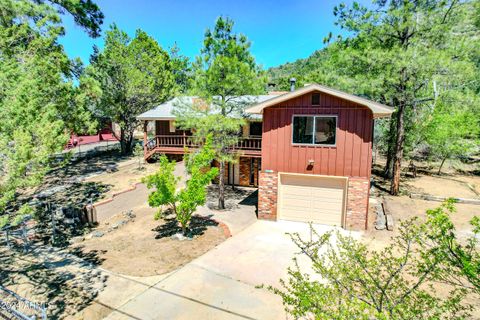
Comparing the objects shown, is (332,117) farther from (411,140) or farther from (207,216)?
(411,140)

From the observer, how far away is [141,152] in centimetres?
2094

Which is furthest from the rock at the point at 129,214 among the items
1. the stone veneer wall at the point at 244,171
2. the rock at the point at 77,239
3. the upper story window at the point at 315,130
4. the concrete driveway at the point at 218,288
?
the upper story window at the point at 315,130

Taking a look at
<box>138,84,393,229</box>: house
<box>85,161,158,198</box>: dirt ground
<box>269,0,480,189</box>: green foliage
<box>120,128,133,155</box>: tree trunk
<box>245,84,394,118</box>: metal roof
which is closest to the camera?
<box>245,84,394,118</box>: metal roof

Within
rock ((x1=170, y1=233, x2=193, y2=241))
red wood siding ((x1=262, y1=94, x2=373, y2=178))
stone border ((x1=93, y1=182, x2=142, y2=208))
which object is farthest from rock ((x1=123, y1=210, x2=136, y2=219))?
red wood siding ((x1=262, y1=94, x2=373, y2=178))

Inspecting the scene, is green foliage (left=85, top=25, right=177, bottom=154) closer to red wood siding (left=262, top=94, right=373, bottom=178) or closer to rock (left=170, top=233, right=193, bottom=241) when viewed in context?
red wood siding (left=262, top=94, right=373, bottom=178)

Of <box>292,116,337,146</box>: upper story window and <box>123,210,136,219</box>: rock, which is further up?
<box>292,116,337,146</box>: upper story window

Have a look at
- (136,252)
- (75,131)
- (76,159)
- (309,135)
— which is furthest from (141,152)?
(309,135)

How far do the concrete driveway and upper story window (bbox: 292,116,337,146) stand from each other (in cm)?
451

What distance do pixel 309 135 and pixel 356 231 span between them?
4.58 metres

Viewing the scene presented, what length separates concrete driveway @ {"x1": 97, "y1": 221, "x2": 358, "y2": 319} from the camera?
711 cm

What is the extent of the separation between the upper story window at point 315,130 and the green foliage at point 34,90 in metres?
9.00

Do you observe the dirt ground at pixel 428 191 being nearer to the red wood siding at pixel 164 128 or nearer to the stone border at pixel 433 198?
the stone border at pixel 433 198

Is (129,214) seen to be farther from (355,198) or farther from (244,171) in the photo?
(355,198)

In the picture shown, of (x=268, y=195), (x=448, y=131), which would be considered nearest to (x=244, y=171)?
(x=268, y=195)
